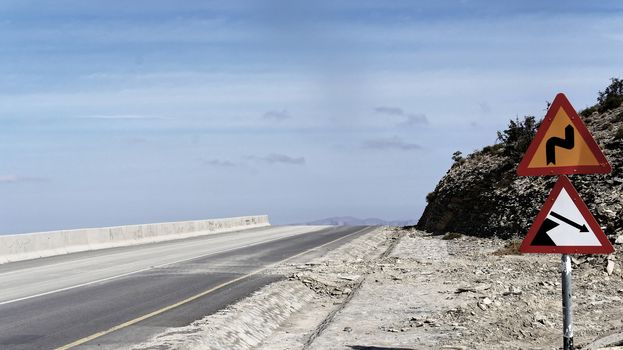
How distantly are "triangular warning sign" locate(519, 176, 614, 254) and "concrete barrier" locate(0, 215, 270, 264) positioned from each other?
20587 mm

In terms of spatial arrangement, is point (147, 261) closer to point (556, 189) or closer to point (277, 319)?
point (277, 319)

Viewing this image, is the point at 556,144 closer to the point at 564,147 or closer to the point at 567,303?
the point at 564,147

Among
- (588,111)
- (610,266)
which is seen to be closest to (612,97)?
(588,111)

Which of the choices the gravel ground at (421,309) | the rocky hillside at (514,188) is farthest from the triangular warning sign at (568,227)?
the rocky hillside at (514,188)

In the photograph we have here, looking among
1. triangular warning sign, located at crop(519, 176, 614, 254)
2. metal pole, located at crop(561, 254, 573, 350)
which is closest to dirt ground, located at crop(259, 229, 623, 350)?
metal pole, located at crop(561, 254, 573, 350)

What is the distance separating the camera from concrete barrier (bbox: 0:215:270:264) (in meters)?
23.1

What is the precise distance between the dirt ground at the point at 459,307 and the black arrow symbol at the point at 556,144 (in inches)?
115

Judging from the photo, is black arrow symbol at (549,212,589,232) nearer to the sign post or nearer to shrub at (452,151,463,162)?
the sign post

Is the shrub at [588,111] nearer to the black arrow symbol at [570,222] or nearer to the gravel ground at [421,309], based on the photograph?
the gravel ground at [421,309]

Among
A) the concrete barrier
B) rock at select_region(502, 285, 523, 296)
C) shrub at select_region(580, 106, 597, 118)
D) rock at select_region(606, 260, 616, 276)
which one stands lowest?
rock at select_region(502, 285, 523, 296)

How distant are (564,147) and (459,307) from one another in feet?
16.1

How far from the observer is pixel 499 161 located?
34438 millimetres

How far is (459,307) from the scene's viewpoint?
10.4 metres

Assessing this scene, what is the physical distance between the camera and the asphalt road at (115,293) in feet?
30.9
